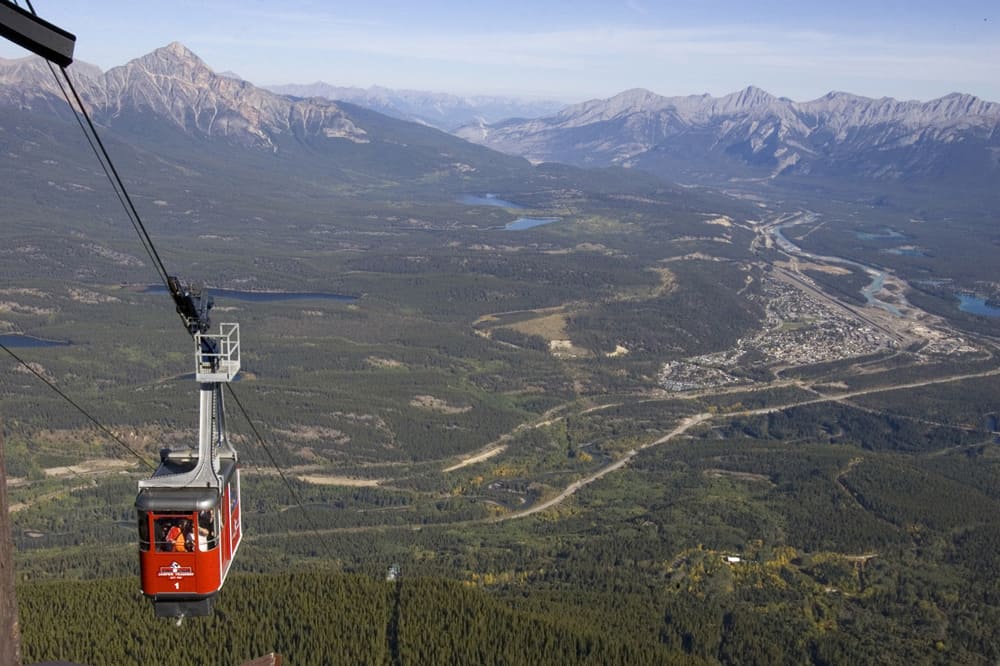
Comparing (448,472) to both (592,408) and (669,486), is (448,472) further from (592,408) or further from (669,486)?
(592,408)

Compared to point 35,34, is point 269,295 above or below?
below

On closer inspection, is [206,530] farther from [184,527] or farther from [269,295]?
[269,295]

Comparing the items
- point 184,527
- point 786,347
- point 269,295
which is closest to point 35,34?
point 184,527

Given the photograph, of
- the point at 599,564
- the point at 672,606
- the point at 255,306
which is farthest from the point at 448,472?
the point at 255,306

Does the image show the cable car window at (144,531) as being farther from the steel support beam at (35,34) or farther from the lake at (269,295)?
the lake at (269,295)

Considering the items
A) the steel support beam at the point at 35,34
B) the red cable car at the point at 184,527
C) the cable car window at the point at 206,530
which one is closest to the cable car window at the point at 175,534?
the red cable car at the point at 184,527
